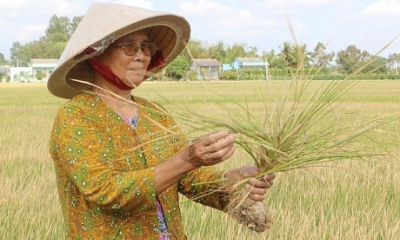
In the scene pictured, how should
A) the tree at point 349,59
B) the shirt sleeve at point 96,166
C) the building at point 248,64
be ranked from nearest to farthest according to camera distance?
the shirt sleeve at point 96,166
the tree at point 349,59
the building at point 248,64

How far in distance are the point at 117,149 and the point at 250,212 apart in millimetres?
488

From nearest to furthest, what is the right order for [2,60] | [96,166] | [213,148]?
[213,148], [96,166], [2,60]

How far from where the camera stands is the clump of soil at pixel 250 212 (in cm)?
207

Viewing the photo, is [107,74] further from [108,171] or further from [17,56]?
[17,56]

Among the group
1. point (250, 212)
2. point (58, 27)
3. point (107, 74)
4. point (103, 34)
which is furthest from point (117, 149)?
point (58, 27)

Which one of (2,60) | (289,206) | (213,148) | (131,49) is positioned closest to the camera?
(213,148)

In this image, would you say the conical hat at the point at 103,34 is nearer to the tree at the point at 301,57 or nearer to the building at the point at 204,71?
the building at the point at 204,71

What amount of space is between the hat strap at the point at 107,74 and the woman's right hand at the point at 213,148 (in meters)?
0.46

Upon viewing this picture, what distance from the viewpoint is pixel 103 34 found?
2.04 meters

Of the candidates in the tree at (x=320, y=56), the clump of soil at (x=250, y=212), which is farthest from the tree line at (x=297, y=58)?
the clump of soil at (x=250, y=212)

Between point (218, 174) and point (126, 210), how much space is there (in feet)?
1.29

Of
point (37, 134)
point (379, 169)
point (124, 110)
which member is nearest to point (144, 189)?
point (124, 110)

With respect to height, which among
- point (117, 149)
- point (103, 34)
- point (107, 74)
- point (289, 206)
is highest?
point (103, 34)

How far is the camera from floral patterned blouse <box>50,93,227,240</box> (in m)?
1.90
